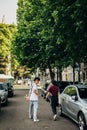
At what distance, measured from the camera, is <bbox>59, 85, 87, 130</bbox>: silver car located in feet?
37.1

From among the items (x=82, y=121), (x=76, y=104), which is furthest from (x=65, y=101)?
(x=82, y=121)

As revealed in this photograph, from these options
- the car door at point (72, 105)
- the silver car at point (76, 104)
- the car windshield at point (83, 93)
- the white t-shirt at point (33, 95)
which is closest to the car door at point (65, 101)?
the silver car at point (76, 104)

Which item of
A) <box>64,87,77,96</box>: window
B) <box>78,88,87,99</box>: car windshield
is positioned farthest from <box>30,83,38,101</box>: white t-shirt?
<box>78,88,87,99</box>: car windshield

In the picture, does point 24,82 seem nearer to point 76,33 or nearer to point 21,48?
point 21,48

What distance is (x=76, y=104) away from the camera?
12.2 metres

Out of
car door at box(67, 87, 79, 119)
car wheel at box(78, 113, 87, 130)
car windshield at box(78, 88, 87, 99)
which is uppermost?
car windshield at box(78, 88, 87, 99)

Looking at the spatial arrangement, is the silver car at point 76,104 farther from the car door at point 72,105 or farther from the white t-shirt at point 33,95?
the white t-shirt at point 33,95

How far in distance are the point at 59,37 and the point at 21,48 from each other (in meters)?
22.2

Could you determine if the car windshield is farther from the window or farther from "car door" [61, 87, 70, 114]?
"car door" [61, 87, 70, 114]

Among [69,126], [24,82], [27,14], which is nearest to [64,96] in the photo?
[69,126]

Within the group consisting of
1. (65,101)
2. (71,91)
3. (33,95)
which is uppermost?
(71,91)

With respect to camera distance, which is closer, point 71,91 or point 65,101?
point 71,91

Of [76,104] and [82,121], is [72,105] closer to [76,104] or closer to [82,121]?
[76,104]

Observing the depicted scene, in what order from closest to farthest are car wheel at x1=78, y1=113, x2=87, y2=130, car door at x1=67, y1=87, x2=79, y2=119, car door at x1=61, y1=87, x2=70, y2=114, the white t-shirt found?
car wheel at x1=78, y1=113, x2=87, y2=130 → car door at x1=67, y1=87, x2=79, y2=119 → car door at x1=61, y1=87, x2=70, y2=114 → the white t-shirt
